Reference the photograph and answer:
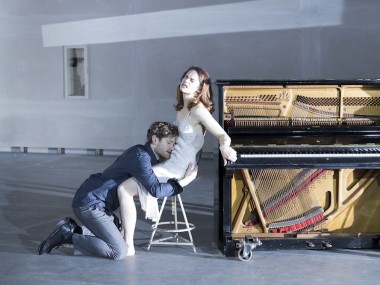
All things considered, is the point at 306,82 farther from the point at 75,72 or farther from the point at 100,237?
the point at 75,72

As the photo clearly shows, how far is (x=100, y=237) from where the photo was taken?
446cm

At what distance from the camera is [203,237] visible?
5141 millimetres

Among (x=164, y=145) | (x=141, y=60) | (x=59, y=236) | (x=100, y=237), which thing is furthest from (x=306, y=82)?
(x=141, y=60)

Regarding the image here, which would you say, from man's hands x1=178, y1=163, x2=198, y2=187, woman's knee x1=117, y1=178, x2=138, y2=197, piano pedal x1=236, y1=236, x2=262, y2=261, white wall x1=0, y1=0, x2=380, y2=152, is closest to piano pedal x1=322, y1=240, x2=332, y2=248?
piano pedal x1=236, y1=236, x2=262, y2=261

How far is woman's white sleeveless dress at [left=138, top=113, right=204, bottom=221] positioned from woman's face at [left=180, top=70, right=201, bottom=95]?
190 millimetres

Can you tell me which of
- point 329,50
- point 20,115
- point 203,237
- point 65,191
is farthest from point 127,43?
point 203,237

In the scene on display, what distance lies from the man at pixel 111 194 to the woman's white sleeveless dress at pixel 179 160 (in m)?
0.05

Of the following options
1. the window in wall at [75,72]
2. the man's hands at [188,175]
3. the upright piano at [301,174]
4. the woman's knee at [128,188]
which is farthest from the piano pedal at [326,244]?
the window in wall at [75,72]

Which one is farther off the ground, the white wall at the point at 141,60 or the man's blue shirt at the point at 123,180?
the white wall at the point at 141,60

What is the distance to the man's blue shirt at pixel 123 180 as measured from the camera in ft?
14.2

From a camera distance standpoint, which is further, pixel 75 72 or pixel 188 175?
pixel 75 72

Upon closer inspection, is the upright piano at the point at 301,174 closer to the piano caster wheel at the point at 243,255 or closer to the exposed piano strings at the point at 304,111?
the exposed piano strings at the point at 304,111

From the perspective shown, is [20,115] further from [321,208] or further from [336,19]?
[321,208]

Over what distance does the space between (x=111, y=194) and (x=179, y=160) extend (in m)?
0.54
